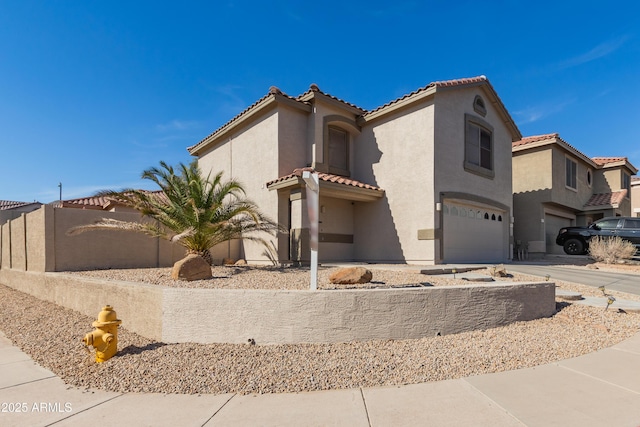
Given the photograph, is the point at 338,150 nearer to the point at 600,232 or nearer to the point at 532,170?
the point at 532,170

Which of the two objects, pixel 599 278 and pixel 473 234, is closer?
pixel 599 278

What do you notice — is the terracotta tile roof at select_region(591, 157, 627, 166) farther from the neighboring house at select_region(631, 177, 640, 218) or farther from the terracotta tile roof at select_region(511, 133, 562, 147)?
the neighboring house at select_region(631, 177, 640, 218)

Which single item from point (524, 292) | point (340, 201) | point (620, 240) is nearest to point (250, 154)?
point (340, 201)

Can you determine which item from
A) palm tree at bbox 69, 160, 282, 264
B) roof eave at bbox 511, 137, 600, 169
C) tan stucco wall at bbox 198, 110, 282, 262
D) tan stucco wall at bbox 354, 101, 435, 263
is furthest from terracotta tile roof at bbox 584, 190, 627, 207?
palm tree at bbox 69, 160, 282, 264

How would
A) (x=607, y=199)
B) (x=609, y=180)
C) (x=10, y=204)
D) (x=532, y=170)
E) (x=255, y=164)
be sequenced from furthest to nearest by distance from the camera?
(x=10, y=204)
(x=609, y=180)
(x=607, y=199)
(x=532, y=170)
(x=255, y=164)

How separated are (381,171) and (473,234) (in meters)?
4.49

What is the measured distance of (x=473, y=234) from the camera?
1370 centimetres

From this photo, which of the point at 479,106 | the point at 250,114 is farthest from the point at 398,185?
the point at 250,114

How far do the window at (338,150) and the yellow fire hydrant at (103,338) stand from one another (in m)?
9.83

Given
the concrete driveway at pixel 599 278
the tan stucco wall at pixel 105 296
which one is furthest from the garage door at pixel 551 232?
the tan stucco wall at pixel 105 296

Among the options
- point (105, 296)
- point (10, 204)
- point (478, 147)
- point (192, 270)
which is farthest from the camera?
point (10, 204)

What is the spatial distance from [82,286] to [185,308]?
13.7 feet

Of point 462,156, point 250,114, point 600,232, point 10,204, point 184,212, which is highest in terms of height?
point 250,114

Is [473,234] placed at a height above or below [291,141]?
below
